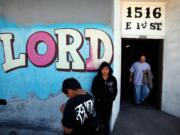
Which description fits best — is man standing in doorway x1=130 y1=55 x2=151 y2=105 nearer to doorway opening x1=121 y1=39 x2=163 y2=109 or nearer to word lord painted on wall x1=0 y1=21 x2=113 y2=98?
doorway opening x1=121 y1=39 x2=163 y2=109

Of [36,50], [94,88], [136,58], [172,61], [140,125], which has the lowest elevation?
[140,125]

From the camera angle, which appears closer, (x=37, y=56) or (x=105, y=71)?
(x=105, y=71)

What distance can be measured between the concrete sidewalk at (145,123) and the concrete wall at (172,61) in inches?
15.6

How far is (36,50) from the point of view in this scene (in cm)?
884

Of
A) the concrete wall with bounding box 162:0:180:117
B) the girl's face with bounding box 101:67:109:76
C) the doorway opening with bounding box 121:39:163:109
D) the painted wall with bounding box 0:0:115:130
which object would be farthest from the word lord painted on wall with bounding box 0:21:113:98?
the doorway opening with bounding box 121:39:163:109

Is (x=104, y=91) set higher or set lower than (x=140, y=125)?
higher

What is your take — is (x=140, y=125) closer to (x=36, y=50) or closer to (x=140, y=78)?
(x=140, y=78)

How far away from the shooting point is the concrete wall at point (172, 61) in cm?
1055

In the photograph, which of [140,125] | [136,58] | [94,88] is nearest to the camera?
[94,88]

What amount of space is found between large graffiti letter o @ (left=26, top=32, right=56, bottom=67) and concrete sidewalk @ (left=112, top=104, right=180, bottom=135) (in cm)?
240

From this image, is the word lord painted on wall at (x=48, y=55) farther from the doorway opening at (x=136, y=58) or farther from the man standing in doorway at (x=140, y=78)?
the doorway opening at (x=136, y=58)

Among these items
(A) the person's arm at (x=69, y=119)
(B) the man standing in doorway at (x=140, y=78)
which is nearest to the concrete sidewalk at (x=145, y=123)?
(B) the man standing in doorway at (x=140, y=78)

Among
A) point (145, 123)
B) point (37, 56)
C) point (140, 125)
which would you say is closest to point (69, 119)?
point (37, 56)

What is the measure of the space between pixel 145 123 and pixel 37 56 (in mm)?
3427
